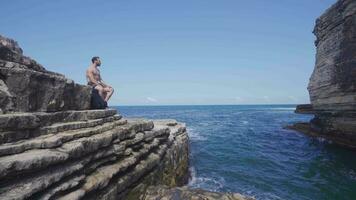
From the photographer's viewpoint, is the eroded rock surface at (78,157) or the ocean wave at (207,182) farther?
the ocean wave at (207,182)

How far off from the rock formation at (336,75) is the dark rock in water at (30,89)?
2101 centimetres

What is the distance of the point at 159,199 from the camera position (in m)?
7.36

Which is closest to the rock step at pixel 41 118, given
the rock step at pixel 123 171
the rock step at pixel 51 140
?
the rock step at pixel 51 140

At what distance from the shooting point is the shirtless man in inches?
406

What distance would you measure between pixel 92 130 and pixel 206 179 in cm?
930

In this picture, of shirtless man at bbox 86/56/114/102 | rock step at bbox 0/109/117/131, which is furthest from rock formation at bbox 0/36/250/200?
shirtless man at bbox 86/56/114/102

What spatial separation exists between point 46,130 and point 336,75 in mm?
23960

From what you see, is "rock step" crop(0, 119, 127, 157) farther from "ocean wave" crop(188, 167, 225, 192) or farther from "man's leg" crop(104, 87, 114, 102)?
"ocean wave" crop(188, 167, 225, 192)

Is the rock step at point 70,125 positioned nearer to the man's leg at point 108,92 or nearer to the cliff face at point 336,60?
Result: the man's leg at point 108,92

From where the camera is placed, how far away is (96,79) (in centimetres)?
1056

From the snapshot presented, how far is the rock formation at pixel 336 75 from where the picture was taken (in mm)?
20141

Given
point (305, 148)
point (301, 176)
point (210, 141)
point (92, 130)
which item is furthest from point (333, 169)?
point (92, 130)

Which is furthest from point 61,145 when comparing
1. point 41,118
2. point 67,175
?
point 41,118

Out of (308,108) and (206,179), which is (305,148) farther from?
(308,108)
